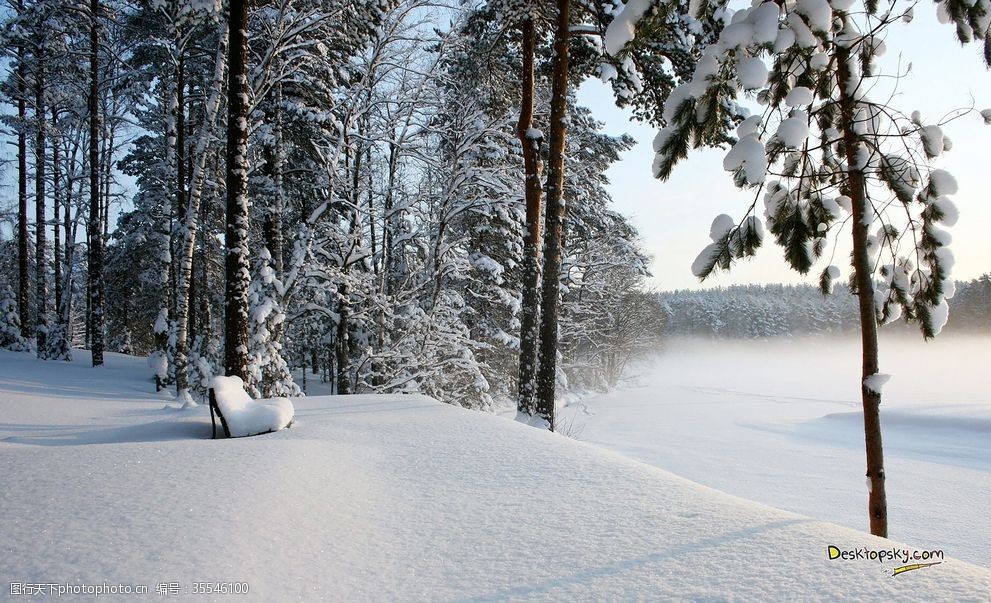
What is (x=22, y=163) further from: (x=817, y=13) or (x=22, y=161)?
(x=817, y=13)

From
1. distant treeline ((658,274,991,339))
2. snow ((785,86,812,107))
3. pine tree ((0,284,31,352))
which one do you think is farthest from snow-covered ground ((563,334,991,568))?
distant treeline ((658,274,991,339))

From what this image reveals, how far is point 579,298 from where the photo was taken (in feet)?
73.8

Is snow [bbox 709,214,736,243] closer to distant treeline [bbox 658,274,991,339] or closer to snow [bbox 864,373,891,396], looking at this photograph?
snow [bbox 864,373,891,396]

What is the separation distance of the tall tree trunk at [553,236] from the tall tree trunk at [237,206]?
4356mm

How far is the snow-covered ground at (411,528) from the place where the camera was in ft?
6.59

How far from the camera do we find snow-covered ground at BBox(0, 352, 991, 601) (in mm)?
2010

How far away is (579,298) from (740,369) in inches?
1941

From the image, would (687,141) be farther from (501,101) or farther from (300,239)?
(501,101)

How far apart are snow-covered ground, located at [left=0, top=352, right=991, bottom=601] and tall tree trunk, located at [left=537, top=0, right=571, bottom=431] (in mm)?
3638

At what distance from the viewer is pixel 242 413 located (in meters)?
4.55

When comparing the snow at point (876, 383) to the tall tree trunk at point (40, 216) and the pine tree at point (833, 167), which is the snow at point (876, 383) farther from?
the tall tree trunk at point (40, 216)

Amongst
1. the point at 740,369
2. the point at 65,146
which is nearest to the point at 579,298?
the point at 65,146

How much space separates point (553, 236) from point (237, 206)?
15.0 feet
